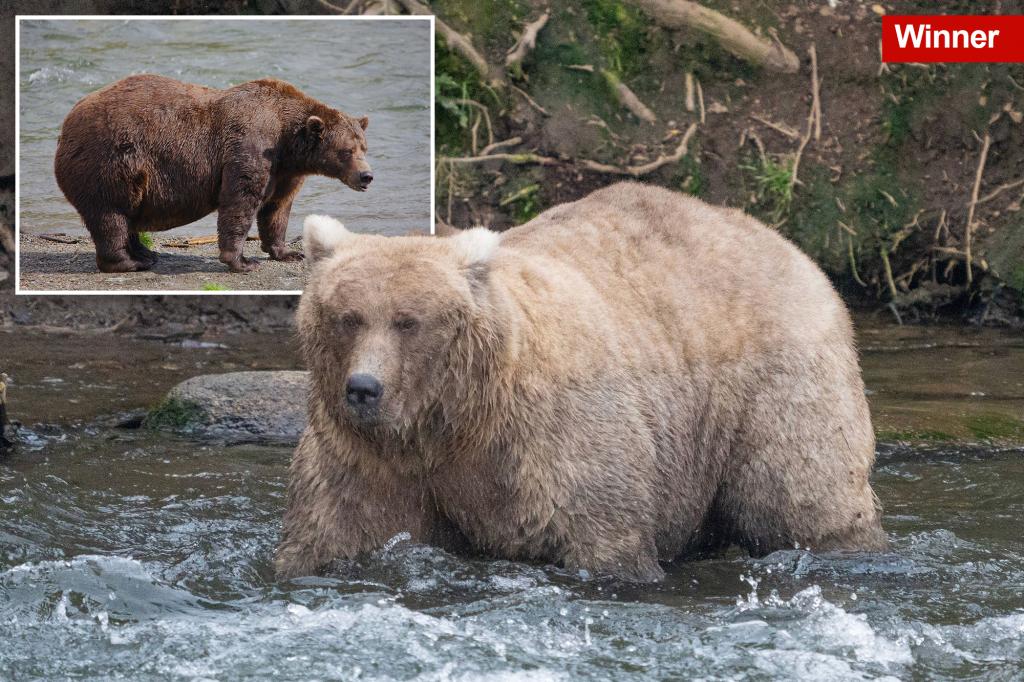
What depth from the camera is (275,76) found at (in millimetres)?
10047

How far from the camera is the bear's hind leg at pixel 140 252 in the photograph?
32.2 ft

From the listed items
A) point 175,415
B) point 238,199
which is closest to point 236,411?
point 175,415

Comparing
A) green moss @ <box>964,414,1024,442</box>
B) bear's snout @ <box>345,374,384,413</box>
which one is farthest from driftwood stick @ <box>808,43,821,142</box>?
bear's snout @ <box>345,374,384,413</box>

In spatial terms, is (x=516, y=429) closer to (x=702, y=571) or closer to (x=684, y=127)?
(x=702, y=571)

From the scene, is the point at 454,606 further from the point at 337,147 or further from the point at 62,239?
the point at 62,239

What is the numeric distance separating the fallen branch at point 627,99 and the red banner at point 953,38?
2.00 m

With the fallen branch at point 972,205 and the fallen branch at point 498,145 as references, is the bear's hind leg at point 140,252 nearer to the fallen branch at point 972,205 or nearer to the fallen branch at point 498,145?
the fallen branch at point 498,145

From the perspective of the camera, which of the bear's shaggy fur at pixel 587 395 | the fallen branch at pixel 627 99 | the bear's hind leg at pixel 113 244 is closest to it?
the bear's shaggy fur at pixel 587 395

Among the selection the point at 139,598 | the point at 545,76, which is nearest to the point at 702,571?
the point at 139,598

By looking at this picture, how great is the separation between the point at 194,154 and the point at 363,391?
5.30 metres

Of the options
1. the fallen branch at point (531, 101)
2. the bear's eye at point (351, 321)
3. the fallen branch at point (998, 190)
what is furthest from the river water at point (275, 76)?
the bear's eye at point (351, 321)

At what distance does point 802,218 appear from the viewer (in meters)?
12.1

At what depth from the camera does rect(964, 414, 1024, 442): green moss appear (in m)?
8.44

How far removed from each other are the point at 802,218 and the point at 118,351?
5559 mm
